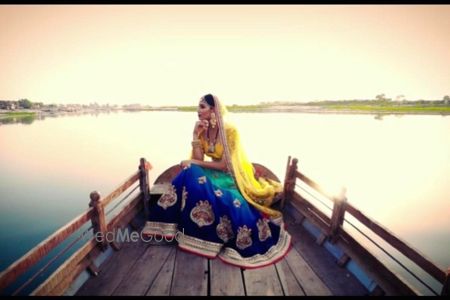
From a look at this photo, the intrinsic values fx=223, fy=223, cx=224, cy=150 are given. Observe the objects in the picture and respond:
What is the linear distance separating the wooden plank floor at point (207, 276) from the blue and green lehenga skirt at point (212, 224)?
166 mm

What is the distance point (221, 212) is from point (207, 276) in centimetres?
88

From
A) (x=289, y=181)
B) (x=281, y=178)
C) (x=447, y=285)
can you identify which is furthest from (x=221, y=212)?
(x=281, y=178)

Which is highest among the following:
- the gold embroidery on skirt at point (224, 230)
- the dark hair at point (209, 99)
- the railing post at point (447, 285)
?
the dark hair at point (209, 99)

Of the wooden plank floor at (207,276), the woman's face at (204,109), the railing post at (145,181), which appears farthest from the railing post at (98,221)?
the woman's face at (204,109)

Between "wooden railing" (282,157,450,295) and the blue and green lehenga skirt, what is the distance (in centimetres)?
70

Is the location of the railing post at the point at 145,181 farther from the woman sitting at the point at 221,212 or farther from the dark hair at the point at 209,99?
the dark hair at the point at 209,99

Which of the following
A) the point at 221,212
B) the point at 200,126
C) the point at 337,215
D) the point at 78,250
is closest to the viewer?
the point at 78,250

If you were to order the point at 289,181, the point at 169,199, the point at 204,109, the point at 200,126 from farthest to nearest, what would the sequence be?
the point at 289,181 < the point at 200,126 < the point at 204,109 < the point at 169,199

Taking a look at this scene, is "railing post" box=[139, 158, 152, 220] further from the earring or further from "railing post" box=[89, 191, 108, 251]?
the earring

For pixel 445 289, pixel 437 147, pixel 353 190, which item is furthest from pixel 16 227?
pixel 437 147

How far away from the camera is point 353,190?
484 inches

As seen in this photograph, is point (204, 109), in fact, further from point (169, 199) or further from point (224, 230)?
point (224, 230)

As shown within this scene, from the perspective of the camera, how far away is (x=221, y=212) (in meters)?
3.43

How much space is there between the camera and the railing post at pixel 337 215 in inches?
128
